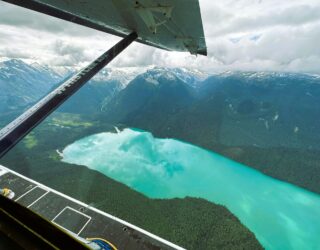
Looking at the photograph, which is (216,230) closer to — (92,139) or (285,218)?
(285,218)

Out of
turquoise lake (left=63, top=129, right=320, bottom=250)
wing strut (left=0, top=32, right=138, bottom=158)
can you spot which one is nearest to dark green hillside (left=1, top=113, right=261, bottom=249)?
turquoise lake (left=63, top=129, right=320, bottom=250)

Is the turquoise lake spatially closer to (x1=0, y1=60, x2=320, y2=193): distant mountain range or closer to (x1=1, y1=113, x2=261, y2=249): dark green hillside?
(x1=1, y1=113, x2=261, y2=249): dark green hillside

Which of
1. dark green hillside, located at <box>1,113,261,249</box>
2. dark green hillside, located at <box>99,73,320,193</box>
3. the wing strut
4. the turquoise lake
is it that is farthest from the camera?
dark green hillside, located at <box>99,73,320,193</box>

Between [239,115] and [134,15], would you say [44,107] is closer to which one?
[134,15]

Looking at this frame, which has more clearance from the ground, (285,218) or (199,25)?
(199,25)

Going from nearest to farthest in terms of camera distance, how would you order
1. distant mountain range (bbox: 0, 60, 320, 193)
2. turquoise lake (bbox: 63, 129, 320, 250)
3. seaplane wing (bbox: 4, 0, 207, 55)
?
seaplane wing (bbox: 4, 0, 207, 55) → turquoise lake (bbox: 63, 129, 320, 250) → distant mountain range (bbox: 0, 60, 320, 193)

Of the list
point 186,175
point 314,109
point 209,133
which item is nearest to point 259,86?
point 314,109

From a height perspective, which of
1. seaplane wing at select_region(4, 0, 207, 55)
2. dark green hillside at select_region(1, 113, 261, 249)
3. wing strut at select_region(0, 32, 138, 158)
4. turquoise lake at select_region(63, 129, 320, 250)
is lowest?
turquoise lake at select_region(63, 129, 320, 250)
